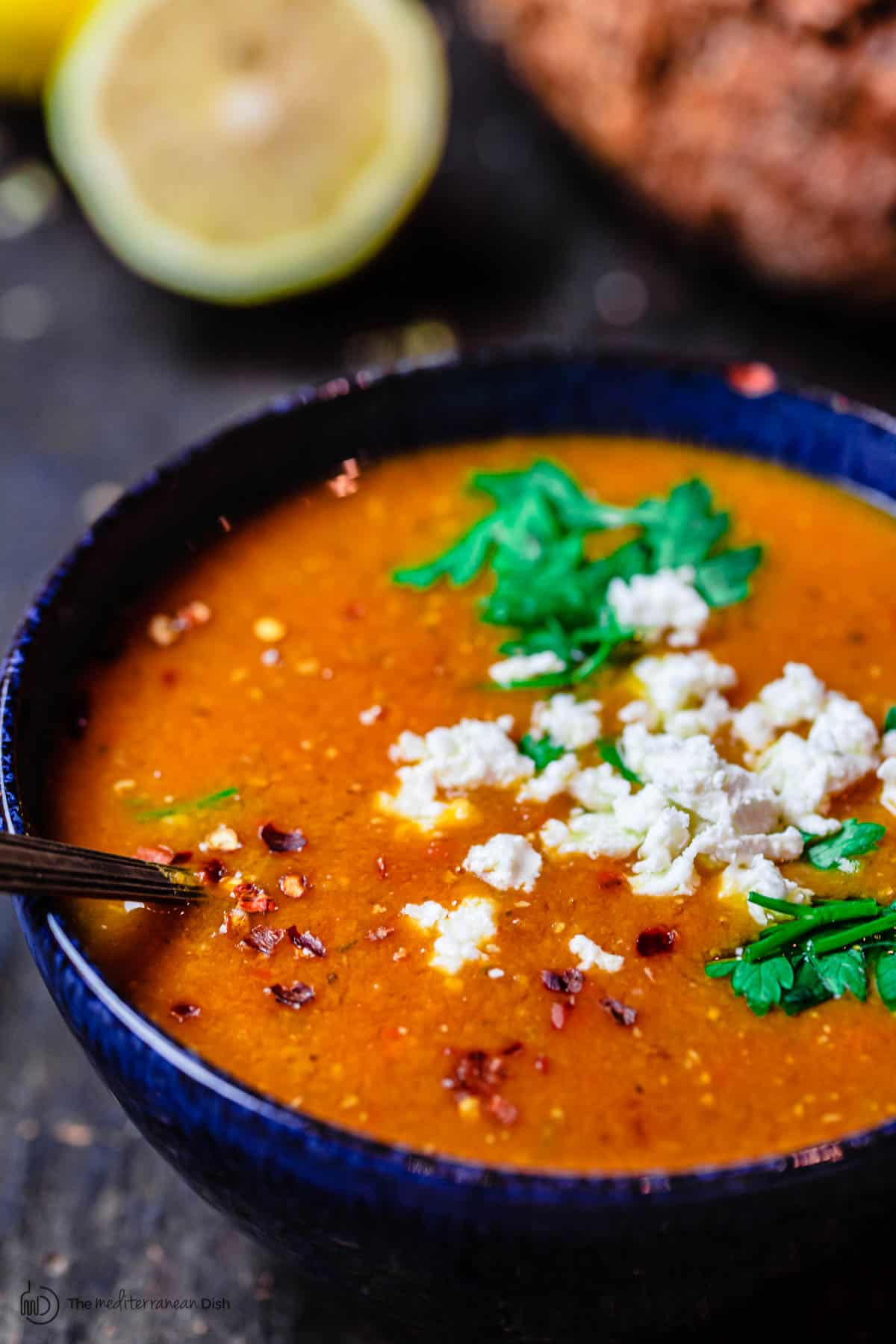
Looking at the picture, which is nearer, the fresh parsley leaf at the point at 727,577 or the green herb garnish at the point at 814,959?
the green herb garnish at the point at 814,959

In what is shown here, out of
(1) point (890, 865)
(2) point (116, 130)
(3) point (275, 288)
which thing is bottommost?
(3) point (275, 288)

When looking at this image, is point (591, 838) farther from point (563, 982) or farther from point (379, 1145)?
point (379, 1145)

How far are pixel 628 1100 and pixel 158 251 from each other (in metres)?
2.76

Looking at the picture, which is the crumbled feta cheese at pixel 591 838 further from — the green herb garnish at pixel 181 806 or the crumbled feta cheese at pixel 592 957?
the green herb garnish at pixel 181 806

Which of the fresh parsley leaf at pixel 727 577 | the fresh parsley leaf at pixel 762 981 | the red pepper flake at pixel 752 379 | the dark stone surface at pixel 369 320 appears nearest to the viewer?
the fresh parsley leaf at pixel 762 981

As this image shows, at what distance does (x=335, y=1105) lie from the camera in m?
1.55

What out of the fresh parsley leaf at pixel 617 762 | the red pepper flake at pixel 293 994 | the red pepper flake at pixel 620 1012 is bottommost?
the red pepper flake at pixel 293 994

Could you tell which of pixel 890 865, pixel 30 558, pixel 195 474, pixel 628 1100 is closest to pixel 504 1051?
pixel 628 1100

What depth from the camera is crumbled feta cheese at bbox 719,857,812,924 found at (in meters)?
1.71

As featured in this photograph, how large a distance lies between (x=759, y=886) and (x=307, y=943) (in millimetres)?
516

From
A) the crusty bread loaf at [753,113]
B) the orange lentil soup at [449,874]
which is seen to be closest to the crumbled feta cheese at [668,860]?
the orange lentil soup at [449,874]

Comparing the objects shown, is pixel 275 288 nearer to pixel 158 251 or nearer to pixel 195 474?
pixel 158 251

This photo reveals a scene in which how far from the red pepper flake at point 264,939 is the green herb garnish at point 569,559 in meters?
0.53

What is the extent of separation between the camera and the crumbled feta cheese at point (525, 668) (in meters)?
2.08
